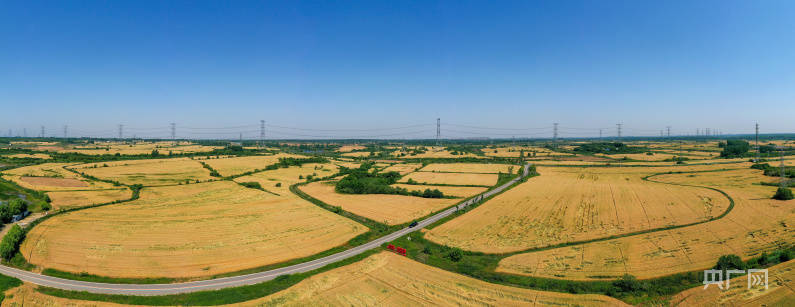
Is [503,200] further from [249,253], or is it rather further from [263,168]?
[263,168]

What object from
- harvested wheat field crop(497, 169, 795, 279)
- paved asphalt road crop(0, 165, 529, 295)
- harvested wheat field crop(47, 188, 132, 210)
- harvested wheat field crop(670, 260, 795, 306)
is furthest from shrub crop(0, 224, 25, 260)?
harvested wheat field crop(670, 260, 795, 306)

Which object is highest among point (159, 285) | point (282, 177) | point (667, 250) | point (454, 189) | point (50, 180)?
point (50, 180)

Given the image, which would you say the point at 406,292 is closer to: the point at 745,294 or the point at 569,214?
the point at 745,294

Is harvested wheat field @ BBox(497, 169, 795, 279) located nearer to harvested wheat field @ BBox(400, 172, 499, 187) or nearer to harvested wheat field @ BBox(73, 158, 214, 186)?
harvested wheat field @ BBox(400, 172, 499, 187)

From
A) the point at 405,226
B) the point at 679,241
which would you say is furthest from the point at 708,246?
the point at 405,226

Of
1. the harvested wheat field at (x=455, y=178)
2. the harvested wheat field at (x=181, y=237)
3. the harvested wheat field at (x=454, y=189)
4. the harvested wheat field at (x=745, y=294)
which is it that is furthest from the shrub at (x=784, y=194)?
the harvested wheat field at (x=181, y=237)

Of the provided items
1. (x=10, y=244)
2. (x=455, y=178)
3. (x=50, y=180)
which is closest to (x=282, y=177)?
(x=455, y=178)

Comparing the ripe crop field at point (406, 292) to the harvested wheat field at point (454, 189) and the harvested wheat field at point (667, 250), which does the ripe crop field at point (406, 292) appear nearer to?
the harvested wheat field at point (667, 250)
